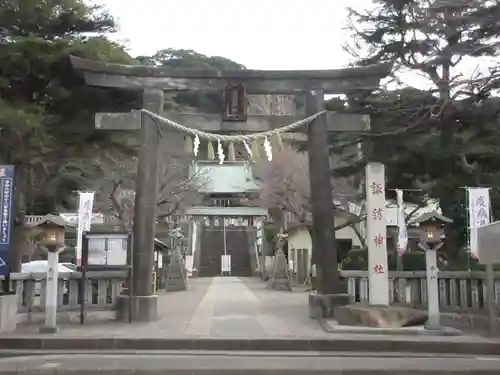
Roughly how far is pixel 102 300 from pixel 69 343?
3.14m

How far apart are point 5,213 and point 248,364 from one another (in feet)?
18.2

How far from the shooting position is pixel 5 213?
10.7 meters

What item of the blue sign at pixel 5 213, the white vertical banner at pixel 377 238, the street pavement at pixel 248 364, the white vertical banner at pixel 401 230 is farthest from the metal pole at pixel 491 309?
the blue sign at pixel 5 213

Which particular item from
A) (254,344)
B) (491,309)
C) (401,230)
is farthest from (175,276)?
(491,309)

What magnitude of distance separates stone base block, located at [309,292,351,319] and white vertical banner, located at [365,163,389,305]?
102 cm

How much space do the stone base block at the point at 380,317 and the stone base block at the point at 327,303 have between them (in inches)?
42.2

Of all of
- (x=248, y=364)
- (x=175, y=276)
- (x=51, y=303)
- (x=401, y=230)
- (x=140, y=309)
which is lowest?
(x=248, y=364)

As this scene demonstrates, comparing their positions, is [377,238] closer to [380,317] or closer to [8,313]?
[380,317]

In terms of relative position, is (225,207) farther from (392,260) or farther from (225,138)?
(225,138)

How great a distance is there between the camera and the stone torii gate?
12.5 m

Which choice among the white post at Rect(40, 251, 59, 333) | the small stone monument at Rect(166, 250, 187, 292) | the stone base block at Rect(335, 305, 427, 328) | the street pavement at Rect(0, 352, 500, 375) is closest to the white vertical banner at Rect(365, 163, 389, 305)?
the stone base block at Rect(335, 305, 427, 328)

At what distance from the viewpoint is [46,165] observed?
1552cm

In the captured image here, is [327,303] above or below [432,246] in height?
below

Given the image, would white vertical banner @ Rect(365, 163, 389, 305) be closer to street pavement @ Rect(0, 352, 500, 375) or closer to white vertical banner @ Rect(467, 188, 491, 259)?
street pavement @ Rect(0, 352, 500, 375)
